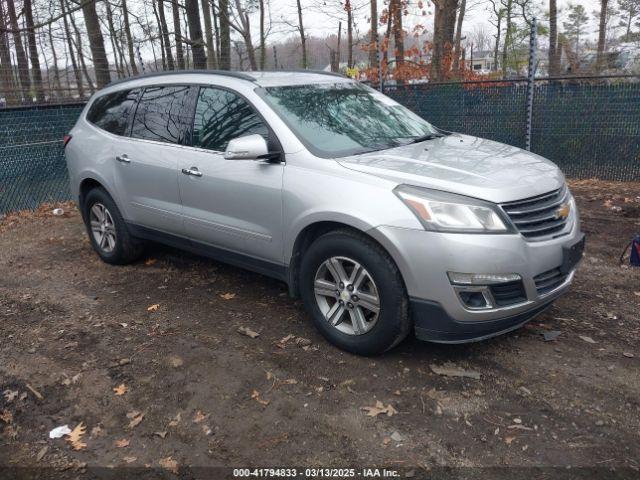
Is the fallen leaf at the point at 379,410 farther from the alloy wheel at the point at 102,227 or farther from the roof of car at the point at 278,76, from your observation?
the alloy wheel at the point at 102,227

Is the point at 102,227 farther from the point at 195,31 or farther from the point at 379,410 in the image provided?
the point at 195,31

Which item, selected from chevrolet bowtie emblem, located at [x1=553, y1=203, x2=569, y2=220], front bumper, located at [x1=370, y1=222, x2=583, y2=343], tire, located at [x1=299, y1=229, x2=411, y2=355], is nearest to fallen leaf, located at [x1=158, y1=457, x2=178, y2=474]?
tire, located at [x1=299, y1=229, x2=411, y2=355]

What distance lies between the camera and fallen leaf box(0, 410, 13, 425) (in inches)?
127

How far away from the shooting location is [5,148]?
320 inches

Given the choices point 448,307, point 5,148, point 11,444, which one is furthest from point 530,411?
point 5,148

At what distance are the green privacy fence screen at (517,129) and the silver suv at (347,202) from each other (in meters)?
3.74

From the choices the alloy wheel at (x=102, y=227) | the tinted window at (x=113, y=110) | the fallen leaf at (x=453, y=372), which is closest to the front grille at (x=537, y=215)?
the fallen leaf at (x=453, y=372)

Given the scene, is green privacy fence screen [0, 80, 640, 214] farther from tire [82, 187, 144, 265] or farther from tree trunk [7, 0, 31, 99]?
tire [82, 187, 144, 265]

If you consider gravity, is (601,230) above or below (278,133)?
below

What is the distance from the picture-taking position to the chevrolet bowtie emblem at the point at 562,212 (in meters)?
3.58

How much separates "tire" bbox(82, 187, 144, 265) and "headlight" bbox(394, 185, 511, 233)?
11.0 ft

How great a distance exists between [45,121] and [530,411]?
26.6 feet

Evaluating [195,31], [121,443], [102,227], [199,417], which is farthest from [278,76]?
[195,31]

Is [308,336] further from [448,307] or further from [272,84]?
[272,84]
